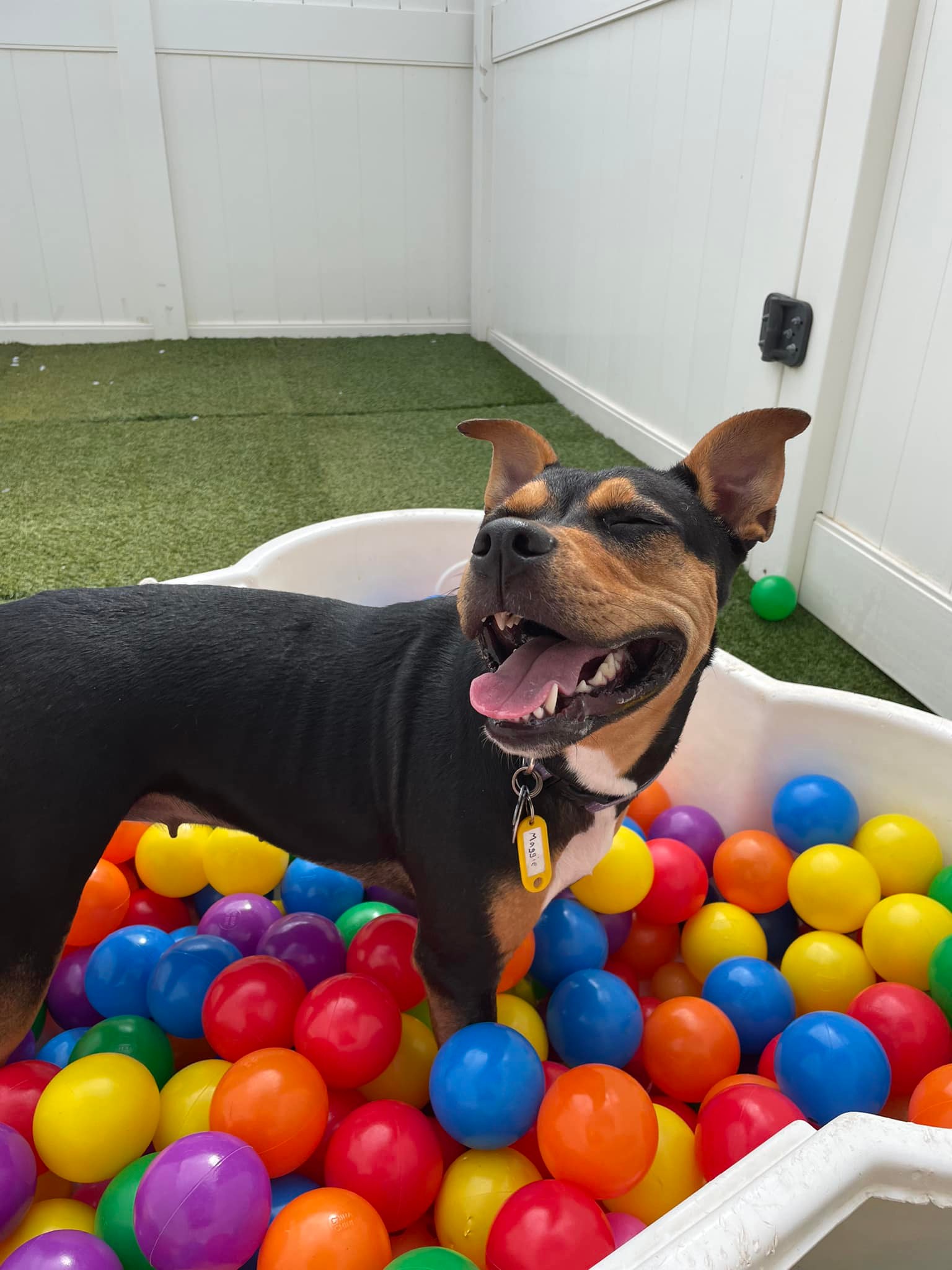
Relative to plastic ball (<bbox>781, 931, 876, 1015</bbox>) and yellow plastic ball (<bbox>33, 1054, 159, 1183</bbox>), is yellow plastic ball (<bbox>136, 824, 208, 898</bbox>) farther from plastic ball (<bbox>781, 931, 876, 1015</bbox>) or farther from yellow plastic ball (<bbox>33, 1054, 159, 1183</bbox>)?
plastic ball (<bbox>781, 931, 876, 1015</bbox>)

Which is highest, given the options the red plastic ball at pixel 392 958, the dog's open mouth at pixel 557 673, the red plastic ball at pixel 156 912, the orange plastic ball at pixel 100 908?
the dog's open mouth at pixel 557 673

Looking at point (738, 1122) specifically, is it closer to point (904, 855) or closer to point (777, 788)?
point (904, 855)

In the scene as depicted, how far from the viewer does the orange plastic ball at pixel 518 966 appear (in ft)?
5.94

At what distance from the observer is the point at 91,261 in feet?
20.5

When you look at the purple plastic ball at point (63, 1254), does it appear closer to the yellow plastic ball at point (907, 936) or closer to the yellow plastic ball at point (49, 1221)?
the yellow plastic ball at point (49, 1221)

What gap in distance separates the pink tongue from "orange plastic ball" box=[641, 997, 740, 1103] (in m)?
0.87

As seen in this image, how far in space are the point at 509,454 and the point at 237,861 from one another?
3.80ft

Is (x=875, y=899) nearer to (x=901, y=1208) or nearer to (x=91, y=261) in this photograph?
(x=901, y=1208)

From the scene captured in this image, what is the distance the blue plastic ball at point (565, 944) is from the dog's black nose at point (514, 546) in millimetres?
1015

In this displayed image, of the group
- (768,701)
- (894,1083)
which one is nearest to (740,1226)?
(894,1083)

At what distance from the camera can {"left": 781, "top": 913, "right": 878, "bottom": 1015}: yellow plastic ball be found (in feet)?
6.07

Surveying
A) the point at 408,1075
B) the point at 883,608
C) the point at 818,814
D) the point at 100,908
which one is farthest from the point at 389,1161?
the point at 883,608

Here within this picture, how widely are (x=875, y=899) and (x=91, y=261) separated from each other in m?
6.41

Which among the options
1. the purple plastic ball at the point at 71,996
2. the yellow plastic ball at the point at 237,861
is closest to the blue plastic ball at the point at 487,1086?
the yellow plastic ball at the point at 237,861
